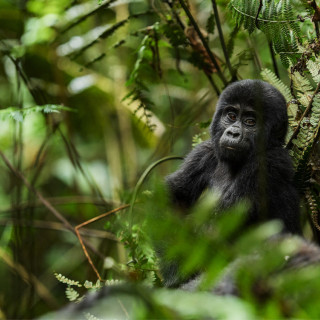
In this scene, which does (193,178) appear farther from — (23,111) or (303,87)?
(23,111)

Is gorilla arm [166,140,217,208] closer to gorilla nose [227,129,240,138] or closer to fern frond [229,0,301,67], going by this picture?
gorilla nose [227,129,240,138]

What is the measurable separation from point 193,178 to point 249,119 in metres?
0.55

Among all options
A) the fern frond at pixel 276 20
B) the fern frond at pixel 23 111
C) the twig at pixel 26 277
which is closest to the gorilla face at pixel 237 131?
the fern frond at pixel 276 20

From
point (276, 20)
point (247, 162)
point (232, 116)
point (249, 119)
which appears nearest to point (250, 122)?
point (249, 119)

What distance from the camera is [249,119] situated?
9.84ft

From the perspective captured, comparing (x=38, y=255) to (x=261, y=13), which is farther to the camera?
(x=38, y=255)

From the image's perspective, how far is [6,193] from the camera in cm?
542

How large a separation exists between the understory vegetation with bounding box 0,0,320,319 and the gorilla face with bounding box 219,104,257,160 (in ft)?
0.84

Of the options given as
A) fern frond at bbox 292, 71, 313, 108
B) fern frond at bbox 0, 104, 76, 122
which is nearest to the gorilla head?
fern frond at bbox 292, 71, 313, 108

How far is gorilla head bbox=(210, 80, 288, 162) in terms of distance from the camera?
288cm

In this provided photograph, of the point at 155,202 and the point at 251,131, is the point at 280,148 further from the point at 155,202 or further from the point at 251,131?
the point at 155,202

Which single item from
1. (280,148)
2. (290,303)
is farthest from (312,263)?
(280,148)

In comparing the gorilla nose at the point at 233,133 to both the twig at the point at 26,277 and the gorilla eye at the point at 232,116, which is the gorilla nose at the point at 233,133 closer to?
the gorilla eye at the point at 232,116

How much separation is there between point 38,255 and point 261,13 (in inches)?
151
